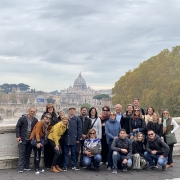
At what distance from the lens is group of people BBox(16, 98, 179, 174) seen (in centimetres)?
729

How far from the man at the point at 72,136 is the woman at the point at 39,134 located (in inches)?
20.1

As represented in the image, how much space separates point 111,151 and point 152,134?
102 cm

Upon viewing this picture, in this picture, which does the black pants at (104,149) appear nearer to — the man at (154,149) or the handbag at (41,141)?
the man at (154,149)

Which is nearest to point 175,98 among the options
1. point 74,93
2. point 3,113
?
point 3,113

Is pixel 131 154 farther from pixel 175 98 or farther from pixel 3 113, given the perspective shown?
pixel 3 113

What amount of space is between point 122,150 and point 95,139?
66 centimetres

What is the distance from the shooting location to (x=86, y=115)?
26.0 feet

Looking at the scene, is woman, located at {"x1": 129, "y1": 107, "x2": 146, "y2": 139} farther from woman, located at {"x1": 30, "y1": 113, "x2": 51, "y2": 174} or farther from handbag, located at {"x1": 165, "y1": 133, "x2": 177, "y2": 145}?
woman, located at {"x1": 30, "y1": 113, "x2": 51, "y2": 174}

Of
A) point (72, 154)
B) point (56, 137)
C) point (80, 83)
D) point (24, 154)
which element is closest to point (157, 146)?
point (72, 154)

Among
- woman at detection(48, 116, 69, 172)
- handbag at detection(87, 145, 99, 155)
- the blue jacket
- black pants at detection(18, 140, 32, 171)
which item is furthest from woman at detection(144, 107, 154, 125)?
black pants at detection(18, 140, 32, 171)

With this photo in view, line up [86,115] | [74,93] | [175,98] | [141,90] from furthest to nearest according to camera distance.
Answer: [74,93] → [141,90] → [175,98] → [86,115]

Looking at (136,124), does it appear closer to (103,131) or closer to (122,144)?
(122,144)

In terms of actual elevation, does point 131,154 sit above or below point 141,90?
below

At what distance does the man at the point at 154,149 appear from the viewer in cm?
766
